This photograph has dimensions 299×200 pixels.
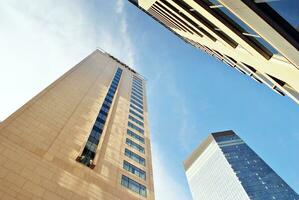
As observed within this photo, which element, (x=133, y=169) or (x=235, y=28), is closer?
(x=235, y=28)

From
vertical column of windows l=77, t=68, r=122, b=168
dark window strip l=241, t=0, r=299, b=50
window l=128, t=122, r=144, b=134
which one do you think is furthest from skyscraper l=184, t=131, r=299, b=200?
dark window strip l=241, t=0, r=299, b=50

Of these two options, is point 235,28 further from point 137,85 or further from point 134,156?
point 137,85

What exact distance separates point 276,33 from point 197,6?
513cm

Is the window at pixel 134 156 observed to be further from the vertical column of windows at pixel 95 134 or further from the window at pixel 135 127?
the window at pixel 135 127

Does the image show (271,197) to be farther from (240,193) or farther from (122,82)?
(122,82)

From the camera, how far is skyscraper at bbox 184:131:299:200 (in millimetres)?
115037

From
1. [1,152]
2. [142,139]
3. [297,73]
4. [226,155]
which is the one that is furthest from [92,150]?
[226,155]

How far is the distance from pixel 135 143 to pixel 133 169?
266 inches

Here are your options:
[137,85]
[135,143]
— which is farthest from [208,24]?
[137,85]

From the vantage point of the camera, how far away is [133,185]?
2670cm

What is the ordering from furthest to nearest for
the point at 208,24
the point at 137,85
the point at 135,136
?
the point at 137,85, the point at 135,136, the point at 208,24

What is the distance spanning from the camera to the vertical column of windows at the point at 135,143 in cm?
2678

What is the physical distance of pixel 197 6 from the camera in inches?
439

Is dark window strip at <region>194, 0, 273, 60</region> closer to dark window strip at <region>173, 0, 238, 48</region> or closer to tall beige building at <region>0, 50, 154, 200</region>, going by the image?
dark window strip at <region>173, 0, 238, 48</region>
